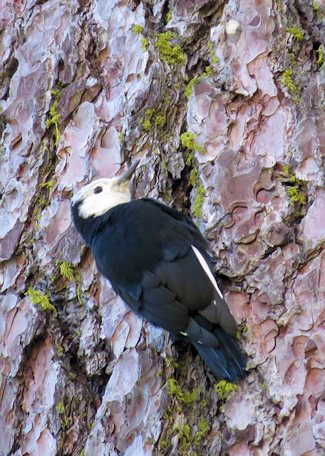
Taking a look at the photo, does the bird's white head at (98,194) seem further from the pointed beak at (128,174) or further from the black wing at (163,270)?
the black wing at (163,270)

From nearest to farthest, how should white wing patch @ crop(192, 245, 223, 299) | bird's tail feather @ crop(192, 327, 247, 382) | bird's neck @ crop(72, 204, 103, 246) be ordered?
1. bird's tail feather @ crop(192, 327, 247, 382)
2. white wing patch @ crop(192, 245, 223, 299)
3. bird's neck @ crop(72, 204, 103, 246)

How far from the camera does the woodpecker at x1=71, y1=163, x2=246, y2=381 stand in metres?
3.43

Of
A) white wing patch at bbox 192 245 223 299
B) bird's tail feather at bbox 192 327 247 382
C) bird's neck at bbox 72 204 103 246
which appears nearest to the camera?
bird's tail feather at bbox 192 327 247 382

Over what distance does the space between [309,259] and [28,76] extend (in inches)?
63.1

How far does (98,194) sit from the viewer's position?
3998 millimetres

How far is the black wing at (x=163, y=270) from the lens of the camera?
3451 millimetres

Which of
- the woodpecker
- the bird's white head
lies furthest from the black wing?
the bird's white head

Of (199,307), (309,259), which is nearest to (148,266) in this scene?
(199,307)

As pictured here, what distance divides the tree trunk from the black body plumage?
100mm

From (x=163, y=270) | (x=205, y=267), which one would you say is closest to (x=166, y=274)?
(x=163, y=270)

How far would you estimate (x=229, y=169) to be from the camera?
3711 millimetres

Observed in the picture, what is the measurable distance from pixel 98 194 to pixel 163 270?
22.0 inches

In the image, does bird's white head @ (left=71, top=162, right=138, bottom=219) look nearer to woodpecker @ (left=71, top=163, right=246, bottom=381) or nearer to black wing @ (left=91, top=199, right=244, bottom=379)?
woodpecker @ (left=71, top=163, right=246, bottom=381)

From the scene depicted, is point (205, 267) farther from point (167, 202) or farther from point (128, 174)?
point (128, 174)
